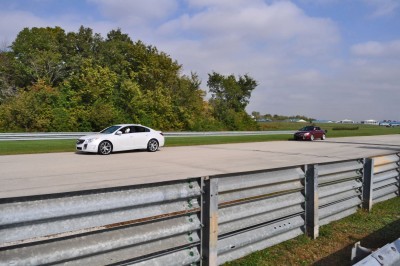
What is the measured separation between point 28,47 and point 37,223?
48.6m

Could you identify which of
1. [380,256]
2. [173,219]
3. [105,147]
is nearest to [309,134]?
[105,147]

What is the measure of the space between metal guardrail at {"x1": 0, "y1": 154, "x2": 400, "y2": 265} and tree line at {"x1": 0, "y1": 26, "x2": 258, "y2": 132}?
105 ft

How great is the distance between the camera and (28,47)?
45188 millimetres

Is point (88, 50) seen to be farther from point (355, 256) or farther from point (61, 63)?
point (355, 256)

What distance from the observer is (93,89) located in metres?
37.8

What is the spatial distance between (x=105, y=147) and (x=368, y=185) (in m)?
13.2

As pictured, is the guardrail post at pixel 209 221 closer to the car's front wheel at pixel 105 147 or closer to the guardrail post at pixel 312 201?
the guardrail post at pixel 312 201

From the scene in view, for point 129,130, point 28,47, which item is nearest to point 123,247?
point 129,130

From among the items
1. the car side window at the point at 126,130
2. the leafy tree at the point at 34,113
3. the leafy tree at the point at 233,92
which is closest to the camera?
the car side window at the point at 126,130

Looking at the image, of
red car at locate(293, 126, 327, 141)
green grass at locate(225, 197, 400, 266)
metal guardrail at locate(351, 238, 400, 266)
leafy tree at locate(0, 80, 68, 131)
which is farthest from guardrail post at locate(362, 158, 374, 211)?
leafy tree at locate(0, 80, 68, 131)

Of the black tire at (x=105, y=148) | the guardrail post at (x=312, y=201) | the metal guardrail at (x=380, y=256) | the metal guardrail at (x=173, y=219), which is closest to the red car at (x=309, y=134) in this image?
the black tire at (x=105, y=148)

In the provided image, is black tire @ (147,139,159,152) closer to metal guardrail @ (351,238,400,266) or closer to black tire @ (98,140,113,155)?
black tire @ (98,140,113,155)

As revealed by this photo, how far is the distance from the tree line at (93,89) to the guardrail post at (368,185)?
3138 centimetres

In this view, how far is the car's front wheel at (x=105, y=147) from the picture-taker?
1729 cm
